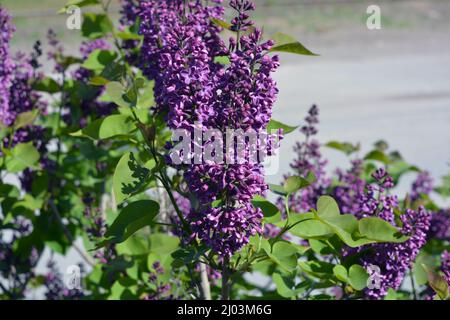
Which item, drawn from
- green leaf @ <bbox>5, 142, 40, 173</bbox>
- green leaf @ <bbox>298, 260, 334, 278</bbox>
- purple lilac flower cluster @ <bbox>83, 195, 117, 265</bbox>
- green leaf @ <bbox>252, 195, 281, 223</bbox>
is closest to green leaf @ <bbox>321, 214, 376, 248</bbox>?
green leaf @ <bbox>252, 195, 281, 223</bbox>

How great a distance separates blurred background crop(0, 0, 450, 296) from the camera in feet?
16.8

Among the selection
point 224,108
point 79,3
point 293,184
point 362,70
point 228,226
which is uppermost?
point 362,70

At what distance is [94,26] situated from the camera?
2.55m

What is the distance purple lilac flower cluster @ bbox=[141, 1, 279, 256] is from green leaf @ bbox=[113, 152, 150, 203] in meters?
0.12

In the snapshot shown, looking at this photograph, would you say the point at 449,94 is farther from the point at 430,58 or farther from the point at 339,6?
the point at 339,6

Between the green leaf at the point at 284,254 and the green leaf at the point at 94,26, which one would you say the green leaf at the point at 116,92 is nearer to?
the green leaf at the point at 284,254

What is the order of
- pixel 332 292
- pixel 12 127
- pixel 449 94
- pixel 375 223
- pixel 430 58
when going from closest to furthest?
pixel 375 223 → pixel 12 127 → pixel 332 292 → pixel 449 94 → pixel 430 58

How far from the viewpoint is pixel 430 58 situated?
24.8 ft

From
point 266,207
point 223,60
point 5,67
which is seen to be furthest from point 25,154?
point 266,207

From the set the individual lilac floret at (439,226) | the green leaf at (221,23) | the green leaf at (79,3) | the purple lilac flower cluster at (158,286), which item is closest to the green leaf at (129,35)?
the green leaf at (79,3)

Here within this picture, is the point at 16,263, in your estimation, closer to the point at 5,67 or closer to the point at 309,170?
the point at 5,67

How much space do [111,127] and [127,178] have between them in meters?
0.33
